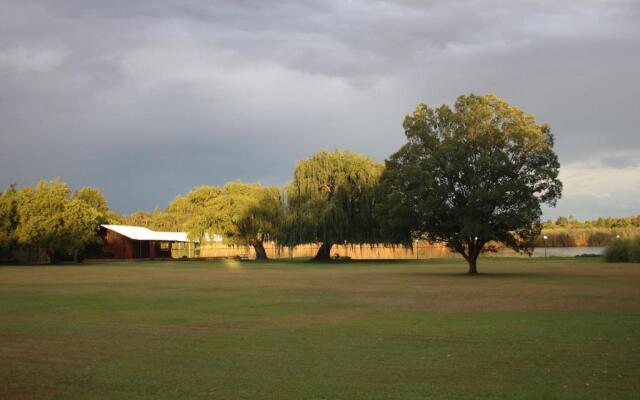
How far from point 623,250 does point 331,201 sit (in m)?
27.6

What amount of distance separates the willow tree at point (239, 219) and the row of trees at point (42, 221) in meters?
12.5

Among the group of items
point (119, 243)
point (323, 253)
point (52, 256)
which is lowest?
point (323, 253)

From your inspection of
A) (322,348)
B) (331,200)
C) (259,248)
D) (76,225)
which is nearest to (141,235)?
(259,248)

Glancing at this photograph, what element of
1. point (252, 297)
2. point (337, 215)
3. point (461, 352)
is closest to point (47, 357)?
point (461, 352)

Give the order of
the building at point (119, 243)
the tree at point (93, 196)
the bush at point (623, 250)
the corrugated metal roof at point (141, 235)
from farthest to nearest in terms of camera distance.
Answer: the tree at point (93, 196), the building at point (119, 243), the corrugated metal roof at point (141, 235), the bush at point (623, 250)

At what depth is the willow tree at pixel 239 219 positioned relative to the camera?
73438mm

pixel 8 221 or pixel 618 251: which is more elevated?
pixel 8 221

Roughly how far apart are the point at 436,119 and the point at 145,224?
107 meters

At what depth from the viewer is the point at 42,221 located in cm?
6384

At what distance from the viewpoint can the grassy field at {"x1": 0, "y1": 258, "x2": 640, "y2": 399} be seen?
29.9 feet

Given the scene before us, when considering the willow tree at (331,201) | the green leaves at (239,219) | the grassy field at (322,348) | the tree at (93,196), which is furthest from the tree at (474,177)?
the tree at (93,196)

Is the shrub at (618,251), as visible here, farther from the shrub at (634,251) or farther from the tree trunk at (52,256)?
the tree trunk at (52,256)

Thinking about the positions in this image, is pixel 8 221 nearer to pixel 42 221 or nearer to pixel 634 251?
pixel 42 221

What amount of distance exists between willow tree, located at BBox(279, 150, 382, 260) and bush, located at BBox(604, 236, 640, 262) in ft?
72.6
